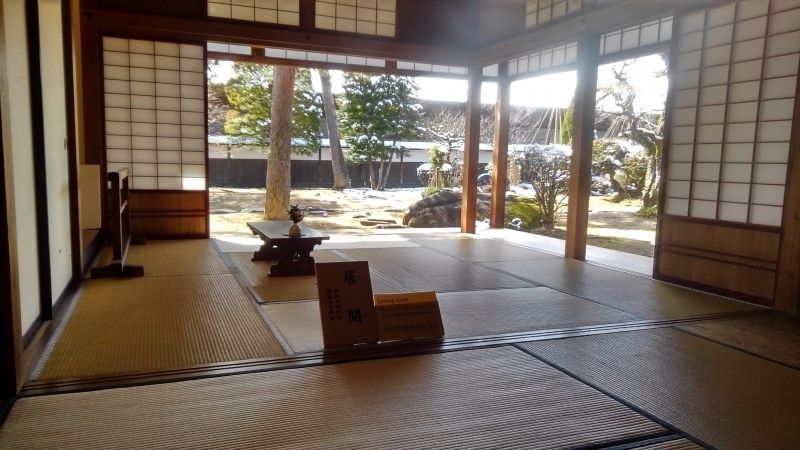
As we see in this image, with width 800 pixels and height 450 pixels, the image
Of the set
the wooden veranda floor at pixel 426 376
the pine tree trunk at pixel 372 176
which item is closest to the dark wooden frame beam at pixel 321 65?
the wooden veranda floor at pixel 426 376

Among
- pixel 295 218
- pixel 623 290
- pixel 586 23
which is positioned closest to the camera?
pixel 623 290

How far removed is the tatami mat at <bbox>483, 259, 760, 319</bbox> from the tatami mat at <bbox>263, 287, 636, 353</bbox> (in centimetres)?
24

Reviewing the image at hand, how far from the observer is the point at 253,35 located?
5.92 meters

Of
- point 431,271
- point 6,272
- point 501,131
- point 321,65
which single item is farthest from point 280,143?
point 6,272

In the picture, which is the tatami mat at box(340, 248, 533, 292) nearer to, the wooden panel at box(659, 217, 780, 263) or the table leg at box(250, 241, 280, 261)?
the table leg at box(250, 241, 280, 261)

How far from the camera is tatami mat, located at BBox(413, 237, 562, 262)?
17.6ft

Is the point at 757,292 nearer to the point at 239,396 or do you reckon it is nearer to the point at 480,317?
the point at 480,317

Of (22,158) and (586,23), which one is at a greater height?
(586,23)

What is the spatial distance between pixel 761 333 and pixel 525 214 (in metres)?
5.80

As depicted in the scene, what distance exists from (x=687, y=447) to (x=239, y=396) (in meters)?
1.56

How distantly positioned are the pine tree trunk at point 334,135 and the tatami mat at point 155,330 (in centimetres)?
912

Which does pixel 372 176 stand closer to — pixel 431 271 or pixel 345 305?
pixel 431 271

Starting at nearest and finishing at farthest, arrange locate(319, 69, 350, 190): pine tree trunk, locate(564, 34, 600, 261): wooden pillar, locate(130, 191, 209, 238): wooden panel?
locate(564, 34, 600, 261): wooden pillar → locate(130, 191, 209, 238): wooden panel → locate(319, 69, 350, 190): pine tree trunk

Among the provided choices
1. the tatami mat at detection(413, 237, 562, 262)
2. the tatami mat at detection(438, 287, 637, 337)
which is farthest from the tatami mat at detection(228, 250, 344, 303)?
the tatami mat at detection(413, 237, 562, 262)
